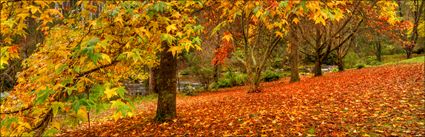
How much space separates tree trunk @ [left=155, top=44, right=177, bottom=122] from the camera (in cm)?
1002

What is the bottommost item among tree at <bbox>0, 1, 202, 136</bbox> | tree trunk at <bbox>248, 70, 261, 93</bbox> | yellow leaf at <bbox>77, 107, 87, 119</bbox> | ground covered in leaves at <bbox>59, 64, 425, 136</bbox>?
ground covered in leaves at <bbox>59, 64, 425, 136</bbox>

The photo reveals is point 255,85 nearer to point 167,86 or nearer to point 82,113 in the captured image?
A: point 167,86

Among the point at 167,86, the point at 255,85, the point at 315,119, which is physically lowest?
the point at 315,119

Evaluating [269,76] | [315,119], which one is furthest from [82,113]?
[269,76]

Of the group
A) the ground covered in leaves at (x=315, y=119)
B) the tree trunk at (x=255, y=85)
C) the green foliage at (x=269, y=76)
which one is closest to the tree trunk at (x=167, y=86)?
the ground covered in leaves at (x=315, y=119)

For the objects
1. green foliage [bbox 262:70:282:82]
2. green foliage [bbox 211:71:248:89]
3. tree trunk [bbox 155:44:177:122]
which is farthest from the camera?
green foliage [bbox 262:70:282:82]

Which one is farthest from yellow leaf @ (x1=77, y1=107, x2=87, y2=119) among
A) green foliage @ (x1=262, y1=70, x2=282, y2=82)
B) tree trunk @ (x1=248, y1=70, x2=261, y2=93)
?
green foliage @ (x1=262, y1=70, x2=282, y2=82)

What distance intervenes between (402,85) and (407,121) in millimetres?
6014

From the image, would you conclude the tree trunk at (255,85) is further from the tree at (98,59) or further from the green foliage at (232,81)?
the tree at (98,59)

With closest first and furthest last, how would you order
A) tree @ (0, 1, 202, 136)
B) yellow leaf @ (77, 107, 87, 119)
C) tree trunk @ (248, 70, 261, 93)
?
1. yellow leaf @ (77, 107, 87, 119)
2. tree @ (0, 1, 202, 136)
3. tree trunk @ (248, 70, 261, 93)

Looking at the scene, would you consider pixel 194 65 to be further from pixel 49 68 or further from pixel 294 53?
pixel 49 68

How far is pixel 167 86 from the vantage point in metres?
10.1

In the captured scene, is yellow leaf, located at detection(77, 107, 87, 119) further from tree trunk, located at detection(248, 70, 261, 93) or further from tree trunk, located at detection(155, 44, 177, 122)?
tree trunk, located at detection(248, 70, 261, 93)

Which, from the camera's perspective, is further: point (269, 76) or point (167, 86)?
point (269, 76)
